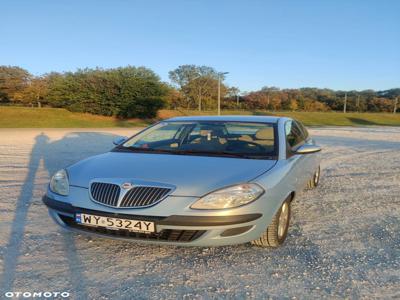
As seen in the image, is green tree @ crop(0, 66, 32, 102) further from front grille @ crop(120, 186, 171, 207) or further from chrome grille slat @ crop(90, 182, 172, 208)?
front grille @ crop(120, 186, 171, 207)

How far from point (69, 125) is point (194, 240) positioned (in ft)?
105

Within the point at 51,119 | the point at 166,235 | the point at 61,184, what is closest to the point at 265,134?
the point at 166,235

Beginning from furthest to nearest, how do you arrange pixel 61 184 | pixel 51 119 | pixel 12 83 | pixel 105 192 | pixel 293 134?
pixel 12 83, pixel 51 119, pixel 293 134, pixel 61 184, pixel 105 192

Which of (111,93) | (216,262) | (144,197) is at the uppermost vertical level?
(111,93)

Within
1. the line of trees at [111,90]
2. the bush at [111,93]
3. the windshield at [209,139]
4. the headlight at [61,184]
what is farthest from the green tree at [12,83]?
the headlight at [61,184]

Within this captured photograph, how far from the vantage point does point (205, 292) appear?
2.72 metres

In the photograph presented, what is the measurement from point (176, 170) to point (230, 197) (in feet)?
1.96

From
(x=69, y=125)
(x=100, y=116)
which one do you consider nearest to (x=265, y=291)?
(x=69, y=125)

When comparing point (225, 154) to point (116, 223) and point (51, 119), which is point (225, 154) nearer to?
point (116, 223)

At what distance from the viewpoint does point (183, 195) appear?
301 centimetres

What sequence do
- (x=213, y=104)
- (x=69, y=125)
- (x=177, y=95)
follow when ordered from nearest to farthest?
1. (x=69, y=125)
2. (x=177, y=95)
3. (x=213, y=104)

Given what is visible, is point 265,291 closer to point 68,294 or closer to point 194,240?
point 194,240

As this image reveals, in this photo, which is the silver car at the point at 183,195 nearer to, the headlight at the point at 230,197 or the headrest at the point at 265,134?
the headlight at the point at 230,197

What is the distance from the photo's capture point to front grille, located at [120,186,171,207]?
3012 millimetres
